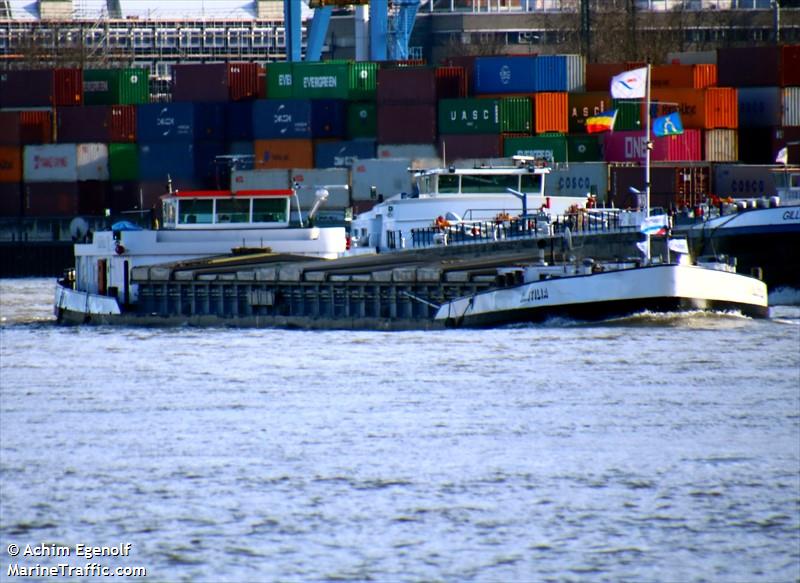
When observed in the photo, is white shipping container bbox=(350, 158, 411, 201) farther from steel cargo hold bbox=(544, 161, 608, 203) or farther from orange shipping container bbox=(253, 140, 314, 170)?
steel cargo hold bbox=(544, 161, 608, 203)

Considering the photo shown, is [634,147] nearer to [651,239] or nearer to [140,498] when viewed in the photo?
[651,239]

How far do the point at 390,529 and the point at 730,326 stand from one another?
19528mm

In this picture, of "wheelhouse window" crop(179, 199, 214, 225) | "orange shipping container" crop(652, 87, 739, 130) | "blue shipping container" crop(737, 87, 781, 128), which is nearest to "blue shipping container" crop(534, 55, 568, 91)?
"orange shipping container" crop(652, 87, 739, 130)

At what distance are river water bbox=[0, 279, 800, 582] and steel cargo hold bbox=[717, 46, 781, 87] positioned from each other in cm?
3623

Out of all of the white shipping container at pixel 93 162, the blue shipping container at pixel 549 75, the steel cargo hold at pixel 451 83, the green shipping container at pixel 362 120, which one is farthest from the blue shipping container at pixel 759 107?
the white shipping container at pixel 93 162

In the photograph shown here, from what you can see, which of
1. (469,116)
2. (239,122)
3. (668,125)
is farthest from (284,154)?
(668,125)

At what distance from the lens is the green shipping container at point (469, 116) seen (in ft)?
246

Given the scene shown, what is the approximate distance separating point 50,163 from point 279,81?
12.4m

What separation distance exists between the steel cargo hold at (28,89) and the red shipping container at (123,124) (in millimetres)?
4784

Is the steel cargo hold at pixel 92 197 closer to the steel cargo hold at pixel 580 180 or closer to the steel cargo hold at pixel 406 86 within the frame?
the steel cargo hold at pixel 406 86

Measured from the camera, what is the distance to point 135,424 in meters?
29.1

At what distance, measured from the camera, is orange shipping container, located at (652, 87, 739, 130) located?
7156cm

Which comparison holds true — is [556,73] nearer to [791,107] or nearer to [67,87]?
[791,107]
